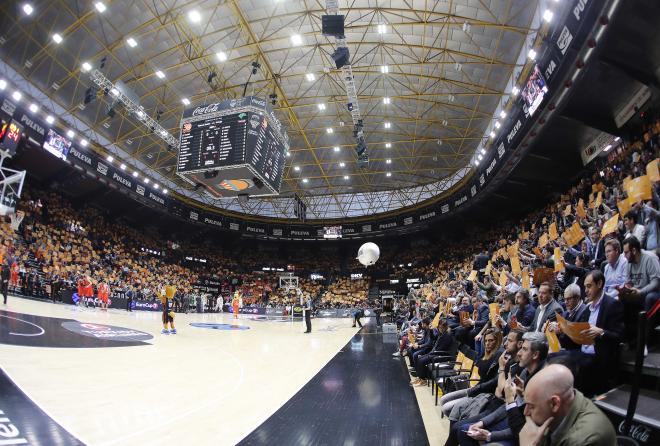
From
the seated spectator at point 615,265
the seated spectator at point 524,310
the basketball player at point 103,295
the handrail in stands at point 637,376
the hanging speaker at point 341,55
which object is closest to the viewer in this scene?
the handrail in stands at point 637,376

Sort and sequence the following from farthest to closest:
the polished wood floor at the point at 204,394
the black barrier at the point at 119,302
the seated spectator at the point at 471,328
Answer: the black barrier at the point at 119,302 < the seated spectator at the point at 471,328 < the polished wood floor at the point at 204,394

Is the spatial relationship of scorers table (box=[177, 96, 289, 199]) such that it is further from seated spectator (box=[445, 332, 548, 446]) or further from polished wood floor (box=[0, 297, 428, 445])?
seated spectator (box=[445, 332, 548, 446])

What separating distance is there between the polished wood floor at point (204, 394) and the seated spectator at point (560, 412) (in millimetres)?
2313

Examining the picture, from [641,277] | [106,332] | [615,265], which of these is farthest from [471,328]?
[106,332]

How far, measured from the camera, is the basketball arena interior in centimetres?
336

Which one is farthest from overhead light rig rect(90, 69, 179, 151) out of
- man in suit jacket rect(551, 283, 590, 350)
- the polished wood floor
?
man in suit jacket rect(551, 283, 590, 350)

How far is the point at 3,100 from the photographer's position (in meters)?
14.7

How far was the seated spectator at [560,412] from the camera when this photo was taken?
1.53 metres

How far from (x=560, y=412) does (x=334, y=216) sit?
32222mm

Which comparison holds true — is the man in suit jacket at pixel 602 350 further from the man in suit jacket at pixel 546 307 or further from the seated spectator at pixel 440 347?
the seated spectator at pixel 440 347

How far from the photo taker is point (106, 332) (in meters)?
9.05

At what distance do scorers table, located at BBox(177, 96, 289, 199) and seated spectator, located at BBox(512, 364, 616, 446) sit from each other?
10.6 m

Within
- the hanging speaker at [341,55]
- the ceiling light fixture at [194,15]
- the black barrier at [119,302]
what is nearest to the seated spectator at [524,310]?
the hanging speaker at [341,55]

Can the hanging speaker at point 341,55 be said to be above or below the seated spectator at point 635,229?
above
